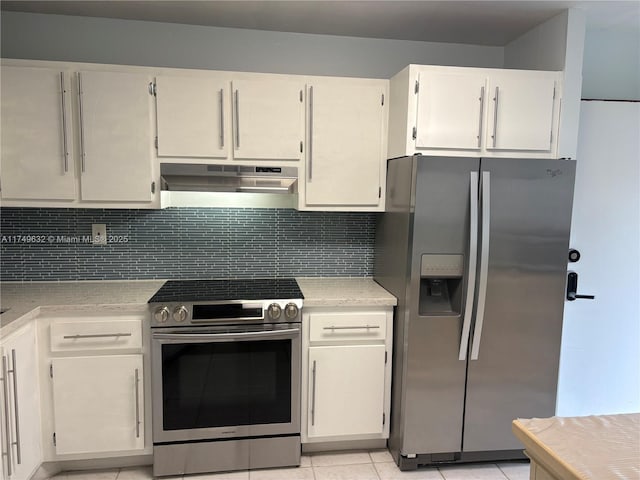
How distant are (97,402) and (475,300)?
6.50 ft

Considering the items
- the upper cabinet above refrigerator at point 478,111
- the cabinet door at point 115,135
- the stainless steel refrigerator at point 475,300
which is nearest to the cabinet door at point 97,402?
the cabinet door at point 115,135

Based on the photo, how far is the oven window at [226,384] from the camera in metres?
2.29

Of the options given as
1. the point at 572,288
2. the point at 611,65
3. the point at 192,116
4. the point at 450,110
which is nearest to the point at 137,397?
the point at 192,116

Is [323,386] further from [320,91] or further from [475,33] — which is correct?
[475,33]

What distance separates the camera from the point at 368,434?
251 centimetres

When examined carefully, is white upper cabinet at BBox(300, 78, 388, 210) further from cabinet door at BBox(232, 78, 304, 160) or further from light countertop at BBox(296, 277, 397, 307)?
light countertop at BBox(296, 277, 397, 307)

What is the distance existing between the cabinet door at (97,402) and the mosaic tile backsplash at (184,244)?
0.69 m

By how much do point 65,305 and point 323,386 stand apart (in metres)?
1.38

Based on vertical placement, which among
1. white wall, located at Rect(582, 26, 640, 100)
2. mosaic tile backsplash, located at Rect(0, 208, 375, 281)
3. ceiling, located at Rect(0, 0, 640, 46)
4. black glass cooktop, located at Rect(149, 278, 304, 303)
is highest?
ceiling, located at Rect(0, 0, 640, 46)

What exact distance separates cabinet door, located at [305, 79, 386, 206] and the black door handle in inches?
47.8

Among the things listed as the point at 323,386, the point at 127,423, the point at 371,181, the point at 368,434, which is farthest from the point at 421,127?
the point at 127,423

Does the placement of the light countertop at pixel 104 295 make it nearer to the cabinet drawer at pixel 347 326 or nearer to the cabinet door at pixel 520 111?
the cabinet drawer at pixel 347 326

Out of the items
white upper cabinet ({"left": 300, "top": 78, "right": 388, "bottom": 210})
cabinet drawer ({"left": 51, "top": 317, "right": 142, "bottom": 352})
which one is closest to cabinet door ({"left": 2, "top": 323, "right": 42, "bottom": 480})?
cabinet drawer ({"left": 51, "top": 317, "right": 142, "bottom": 352})

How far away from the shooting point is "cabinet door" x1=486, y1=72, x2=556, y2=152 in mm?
2361
